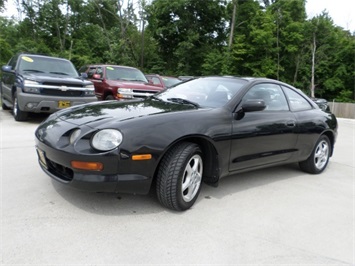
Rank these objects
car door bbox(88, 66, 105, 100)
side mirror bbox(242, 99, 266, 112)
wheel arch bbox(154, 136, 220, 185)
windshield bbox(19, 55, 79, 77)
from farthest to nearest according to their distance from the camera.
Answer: car door bbox(88, 66, 105, 100)
windshield bbox(19, 55, 79, 77)
side mirror bbox(242, 99, 266, 112)
wheel arch bbox(154, 136, 220, 185)

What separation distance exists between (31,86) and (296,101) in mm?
5553

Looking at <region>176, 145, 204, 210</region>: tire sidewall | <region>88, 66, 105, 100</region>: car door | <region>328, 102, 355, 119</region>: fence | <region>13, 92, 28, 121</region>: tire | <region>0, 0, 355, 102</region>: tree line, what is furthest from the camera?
<region>0, 0, 355, 102</region>: tree line

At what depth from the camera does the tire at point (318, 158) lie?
4.88 meters

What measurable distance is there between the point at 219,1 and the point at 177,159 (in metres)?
33.4

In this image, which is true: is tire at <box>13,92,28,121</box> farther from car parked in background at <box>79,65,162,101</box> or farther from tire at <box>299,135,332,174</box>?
tire at <box>299,135,332,174</box>

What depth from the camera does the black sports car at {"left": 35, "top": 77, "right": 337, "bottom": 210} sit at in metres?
2.79

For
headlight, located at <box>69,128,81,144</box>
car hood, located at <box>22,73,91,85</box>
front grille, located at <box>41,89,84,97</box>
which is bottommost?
headlight, located at <box>69,128,81,144</box>

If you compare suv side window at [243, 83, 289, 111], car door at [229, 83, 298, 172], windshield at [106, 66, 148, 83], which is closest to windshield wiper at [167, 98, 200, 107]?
car door at [229, 83, 298, 172]

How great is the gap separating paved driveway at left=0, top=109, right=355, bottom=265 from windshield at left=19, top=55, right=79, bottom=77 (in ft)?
14.3

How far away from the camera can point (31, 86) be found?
23.2ft

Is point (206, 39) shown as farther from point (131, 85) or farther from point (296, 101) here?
point (296, 101)

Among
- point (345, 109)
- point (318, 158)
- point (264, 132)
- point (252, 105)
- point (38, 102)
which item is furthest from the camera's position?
point (345, 109)

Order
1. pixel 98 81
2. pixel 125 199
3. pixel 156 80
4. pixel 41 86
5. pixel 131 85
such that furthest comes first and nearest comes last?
1. pixel 156 80
2. pixel 98 81
3. pixel 131 85
4. pixel 41 86
5. pixel 125 199

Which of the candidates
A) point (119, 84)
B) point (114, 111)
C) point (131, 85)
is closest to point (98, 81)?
point (119, 84)
